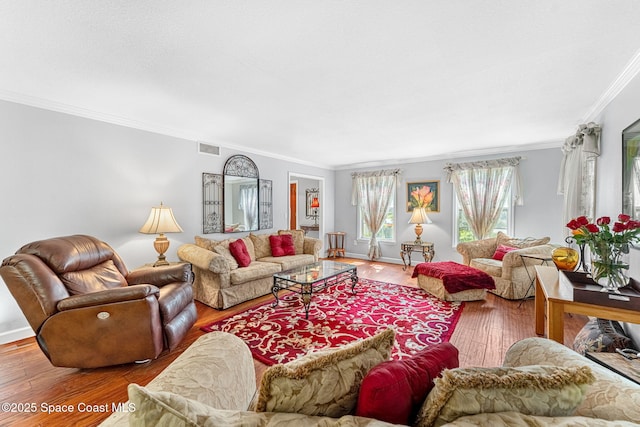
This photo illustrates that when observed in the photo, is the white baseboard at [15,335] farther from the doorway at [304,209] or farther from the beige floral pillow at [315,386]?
the doorway at [304,209]

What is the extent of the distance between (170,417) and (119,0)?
1.99 meters

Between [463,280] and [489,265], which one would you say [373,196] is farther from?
[463,280]

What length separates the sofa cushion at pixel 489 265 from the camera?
379 cm

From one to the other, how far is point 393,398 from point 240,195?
4.39 meters

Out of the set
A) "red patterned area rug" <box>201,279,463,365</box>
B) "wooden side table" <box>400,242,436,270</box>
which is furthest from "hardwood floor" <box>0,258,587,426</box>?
"wooden side table" <box>400,242,436,270</box>

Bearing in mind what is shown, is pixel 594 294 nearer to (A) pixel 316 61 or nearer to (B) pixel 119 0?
(A) pixel 316 61

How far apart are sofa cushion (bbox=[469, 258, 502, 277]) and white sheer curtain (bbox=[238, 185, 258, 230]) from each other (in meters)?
3.76

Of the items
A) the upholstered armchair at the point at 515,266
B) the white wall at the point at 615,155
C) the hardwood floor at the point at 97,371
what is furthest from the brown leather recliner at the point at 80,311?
the upholstered armchair at the point at 515,266

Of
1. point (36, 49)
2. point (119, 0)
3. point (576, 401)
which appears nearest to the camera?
point (576, 401)

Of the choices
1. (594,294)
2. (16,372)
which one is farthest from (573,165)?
(16,372)

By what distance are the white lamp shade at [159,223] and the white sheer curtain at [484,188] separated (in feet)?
16.2

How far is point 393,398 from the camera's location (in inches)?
27.3

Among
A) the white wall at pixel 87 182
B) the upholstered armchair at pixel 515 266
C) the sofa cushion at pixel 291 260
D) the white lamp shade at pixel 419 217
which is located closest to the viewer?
the white wall at pixel 87 182

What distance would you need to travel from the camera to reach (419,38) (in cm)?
174
